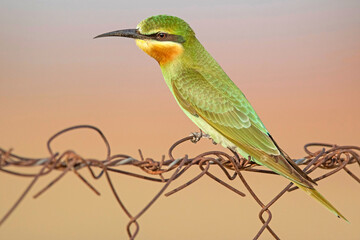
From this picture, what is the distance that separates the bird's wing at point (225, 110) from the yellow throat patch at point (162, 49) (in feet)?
0.53

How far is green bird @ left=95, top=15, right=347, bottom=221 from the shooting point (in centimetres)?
299

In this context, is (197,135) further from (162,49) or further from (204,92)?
(162,49)

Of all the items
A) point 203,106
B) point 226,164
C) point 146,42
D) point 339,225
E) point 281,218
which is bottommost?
point 339,225

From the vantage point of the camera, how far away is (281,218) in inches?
243

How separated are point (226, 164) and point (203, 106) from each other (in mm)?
887

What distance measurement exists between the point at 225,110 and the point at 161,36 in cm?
66

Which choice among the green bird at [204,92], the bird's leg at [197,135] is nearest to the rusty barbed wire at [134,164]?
the green bird at [204,92]

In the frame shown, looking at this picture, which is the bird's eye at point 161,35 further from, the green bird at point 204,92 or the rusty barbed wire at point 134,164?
the rusty barbed wire at point 134,164

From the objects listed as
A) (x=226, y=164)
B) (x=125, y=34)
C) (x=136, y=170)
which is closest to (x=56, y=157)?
(x=226, y=164)

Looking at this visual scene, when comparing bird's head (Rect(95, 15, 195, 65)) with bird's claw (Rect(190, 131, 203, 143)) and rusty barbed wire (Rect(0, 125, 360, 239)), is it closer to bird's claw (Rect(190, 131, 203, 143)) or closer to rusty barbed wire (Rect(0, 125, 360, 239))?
bird's claw (Rect(190, 131, 203, 143))

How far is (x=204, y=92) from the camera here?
321cm

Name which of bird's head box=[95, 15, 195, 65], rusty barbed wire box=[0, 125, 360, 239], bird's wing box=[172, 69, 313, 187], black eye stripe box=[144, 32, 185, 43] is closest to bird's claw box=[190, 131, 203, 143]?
bird's wing box=[172, 69, 313, 187]

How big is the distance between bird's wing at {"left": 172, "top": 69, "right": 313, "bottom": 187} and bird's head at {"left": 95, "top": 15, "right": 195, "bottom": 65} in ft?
0.61

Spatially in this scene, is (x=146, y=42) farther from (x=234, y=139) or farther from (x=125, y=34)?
(x=234, y=139)
